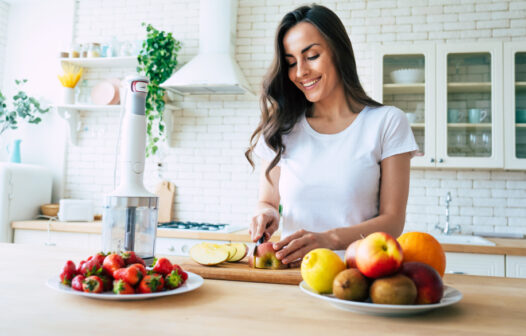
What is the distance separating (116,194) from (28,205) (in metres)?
2.99

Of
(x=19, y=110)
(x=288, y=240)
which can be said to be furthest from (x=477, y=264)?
(x=19, y=110)

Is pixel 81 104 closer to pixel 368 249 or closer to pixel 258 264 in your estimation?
pixel 258 264

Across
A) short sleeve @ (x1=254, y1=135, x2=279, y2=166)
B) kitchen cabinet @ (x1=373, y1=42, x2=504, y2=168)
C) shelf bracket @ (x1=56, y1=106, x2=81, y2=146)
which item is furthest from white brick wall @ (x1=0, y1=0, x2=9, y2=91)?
short sleeve @ (x1=254, y1=135, x2=279, y2=166)

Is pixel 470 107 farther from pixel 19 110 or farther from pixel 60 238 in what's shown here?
pixel 19 110

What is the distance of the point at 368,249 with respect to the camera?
833mm

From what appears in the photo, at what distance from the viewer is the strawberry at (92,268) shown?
3.21 ft

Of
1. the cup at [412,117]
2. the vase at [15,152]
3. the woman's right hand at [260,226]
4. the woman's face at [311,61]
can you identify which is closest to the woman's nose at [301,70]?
the woman's face at [311,61]

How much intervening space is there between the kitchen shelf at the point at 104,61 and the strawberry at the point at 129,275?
10.6ft

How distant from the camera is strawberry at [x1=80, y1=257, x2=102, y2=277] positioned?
978mm

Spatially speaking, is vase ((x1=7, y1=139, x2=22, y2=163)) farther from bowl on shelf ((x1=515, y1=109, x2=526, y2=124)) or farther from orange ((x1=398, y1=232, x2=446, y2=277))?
bowl on shelf ((x1=515, y1=109, x2=526, y2=124))

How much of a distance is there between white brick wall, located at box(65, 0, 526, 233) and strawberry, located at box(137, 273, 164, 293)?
284 centimetres

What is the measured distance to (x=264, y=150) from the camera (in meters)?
1.80

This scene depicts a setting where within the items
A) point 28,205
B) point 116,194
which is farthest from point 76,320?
point 28,205

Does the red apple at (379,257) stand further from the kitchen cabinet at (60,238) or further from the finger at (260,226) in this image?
the kitchen cabinet at (60,238)
